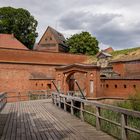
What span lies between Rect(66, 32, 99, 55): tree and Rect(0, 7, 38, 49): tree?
6.86 metres

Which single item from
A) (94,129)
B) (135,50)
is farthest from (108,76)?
(94,129)

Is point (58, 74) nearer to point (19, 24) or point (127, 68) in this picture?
point (127, 68)

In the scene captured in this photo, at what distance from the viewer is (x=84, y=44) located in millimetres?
46906

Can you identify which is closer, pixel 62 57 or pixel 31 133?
pixel 31 133

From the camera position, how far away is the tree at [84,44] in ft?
154

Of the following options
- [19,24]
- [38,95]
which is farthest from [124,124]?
[19,24]

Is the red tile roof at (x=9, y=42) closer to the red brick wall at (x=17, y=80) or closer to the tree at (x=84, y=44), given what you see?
the red brick wall at (x=17, y=80)

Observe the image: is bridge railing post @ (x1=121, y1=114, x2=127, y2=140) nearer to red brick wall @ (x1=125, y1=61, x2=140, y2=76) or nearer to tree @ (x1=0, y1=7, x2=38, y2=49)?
red brick wall @ (x1=125, y1=61, x2=140, y2=76)

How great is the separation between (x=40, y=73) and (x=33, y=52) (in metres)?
2.83

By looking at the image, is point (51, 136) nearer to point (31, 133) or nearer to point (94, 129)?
point (31, 133)

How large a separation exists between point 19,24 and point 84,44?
1128cm

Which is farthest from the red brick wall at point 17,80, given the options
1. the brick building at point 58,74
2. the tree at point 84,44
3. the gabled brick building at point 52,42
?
the gabled brick building at point 52,42

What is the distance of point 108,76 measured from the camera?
3158 centimetres

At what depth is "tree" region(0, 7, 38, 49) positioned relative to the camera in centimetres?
4272
